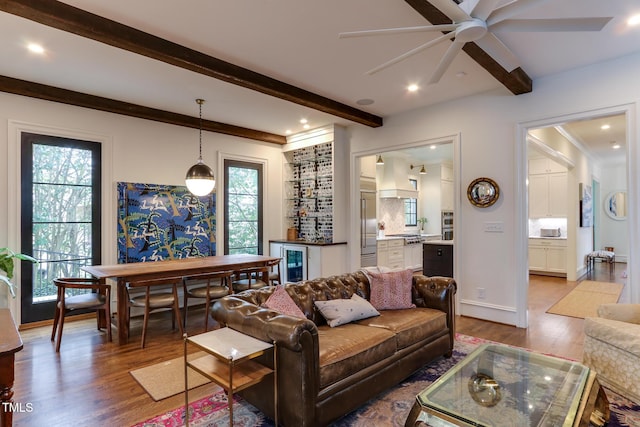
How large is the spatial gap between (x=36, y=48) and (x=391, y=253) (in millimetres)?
6445

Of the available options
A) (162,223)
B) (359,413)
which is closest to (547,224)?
(359,413)

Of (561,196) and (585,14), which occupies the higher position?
(585,14)

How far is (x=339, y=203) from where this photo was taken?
Answer: 605 cm

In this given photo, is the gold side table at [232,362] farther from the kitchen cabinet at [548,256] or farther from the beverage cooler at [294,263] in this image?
the kitchen cabinet at [548,256]

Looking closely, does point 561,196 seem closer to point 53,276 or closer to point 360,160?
point 360,160

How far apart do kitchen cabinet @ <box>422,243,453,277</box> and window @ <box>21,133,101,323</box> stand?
16.0 ft

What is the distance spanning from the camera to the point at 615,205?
31.5ft

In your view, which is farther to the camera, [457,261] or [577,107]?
[457,261]

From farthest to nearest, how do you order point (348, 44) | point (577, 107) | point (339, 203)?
point (339, 203) < point (577, 107) < point (348, 44)

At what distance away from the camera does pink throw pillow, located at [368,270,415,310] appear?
10.9 ft

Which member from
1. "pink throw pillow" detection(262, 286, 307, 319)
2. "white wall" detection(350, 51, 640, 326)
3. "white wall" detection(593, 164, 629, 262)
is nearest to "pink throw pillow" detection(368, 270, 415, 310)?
"pink throw pillow" detection(262, 286, 307, 319)

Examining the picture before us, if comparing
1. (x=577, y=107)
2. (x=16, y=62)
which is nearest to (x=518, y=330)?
(x=577, y=107)

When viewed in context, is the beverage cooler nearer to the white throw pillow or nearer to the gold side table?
the white throw pillow

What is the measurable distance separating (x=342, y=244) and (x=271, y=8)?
13.3ft
